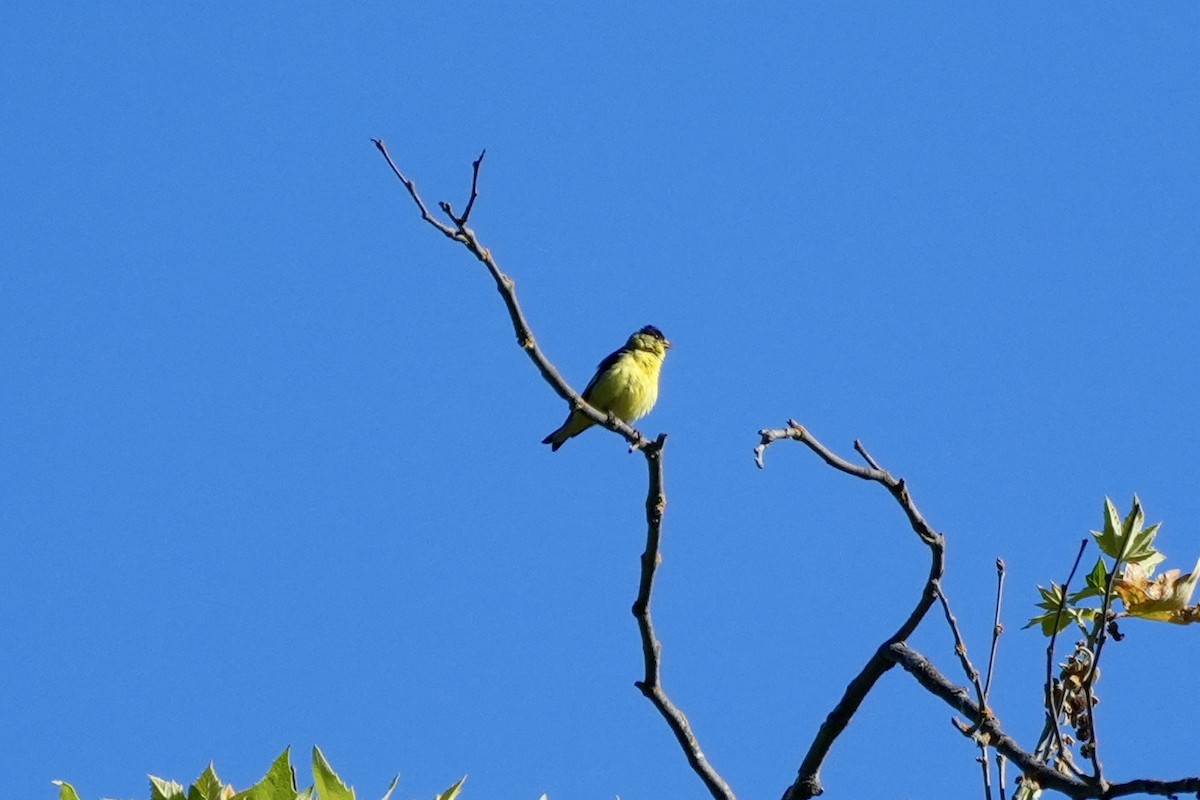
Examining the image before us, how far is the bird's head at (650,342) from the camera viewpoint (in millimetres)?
12617


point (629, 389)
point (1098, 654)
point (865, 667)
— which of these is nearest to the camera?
point (1098, 654)

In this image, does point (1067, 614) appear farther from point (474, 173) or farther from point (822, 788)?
point (474, 173)

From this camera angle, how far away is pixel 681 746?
3852mm

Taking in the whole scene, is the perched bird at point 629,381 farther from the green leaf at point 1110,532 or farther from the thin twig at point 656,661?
the green leaf at point 1110,532

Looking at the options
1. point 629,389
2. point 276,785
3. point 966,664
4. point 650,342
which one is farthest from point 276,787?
point 650,342

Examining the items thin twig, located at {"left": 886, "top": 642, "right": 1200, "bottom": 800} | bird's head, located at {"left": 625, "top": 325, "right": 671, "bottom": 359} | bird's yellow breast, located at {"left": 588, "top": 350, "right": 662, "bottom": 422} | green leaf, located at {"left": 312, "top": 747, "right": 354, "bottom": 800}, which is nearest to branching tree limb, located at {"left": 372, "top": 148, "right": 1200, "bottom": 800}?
thin twig, located at {"left": 886, "top": 642, "right": 1200, "bottom": 800}

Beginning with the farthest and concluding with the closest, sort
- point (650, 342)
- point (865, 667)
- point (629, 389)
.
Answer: point (650, 342) → point (629, 389) → point (865, 667)

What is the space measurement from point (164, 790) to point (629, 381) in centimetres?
920

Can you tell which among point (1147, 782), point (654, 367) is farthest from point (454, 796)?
point (654, 367)

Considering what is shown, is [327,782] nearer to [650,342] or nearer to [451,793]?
[451,793]

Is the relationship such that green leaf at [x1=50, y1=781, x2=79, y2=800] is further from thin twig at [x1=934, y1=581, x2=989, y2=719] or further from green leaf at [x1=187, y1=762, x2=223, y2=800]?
thin twig at [x1=934, y1=581, x2=989, y2=719]

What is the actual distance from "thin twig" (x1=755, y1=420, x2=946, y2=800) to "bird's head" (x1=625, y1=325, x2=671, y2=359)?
9.03 m

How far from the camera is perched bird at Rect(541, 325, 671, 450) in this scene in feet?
39.2

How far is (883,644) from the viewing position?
3.48 m
